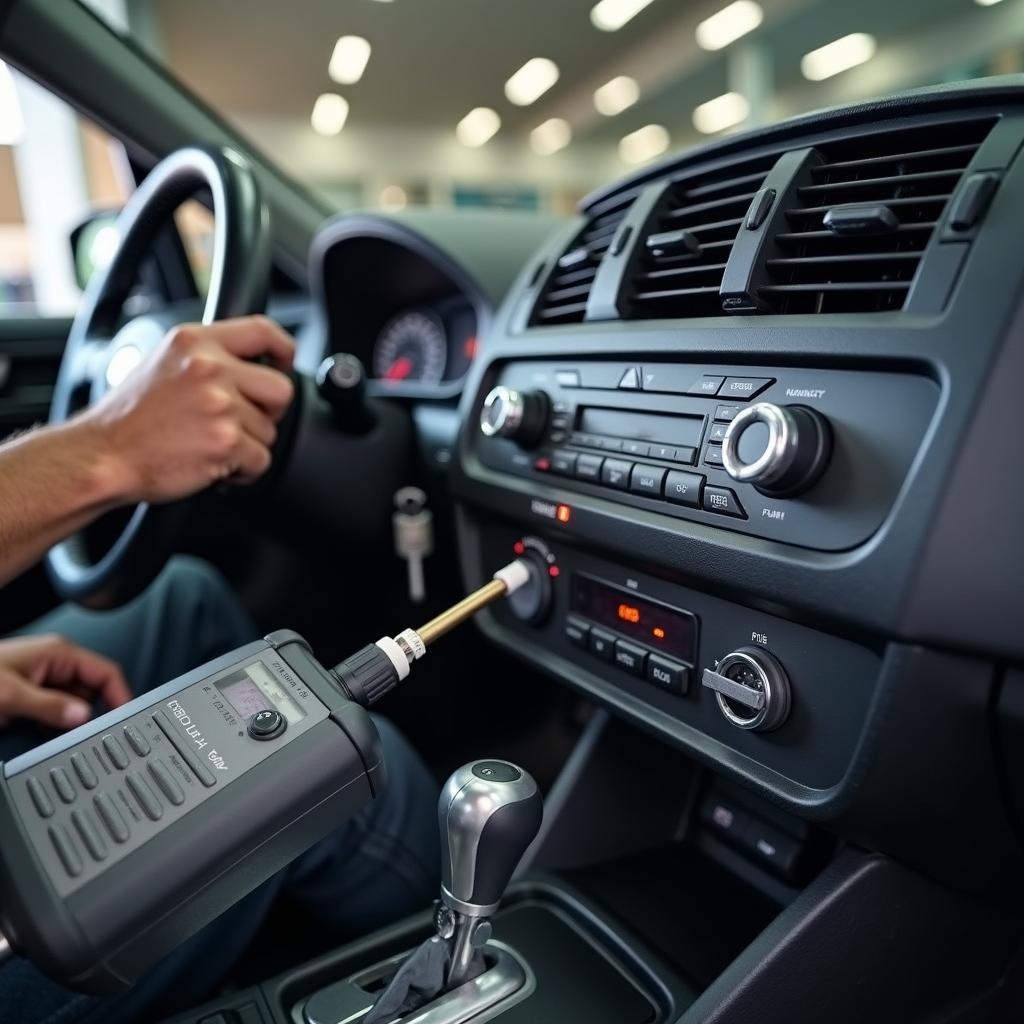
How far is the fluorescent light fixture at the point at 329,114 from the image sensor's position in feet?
11.1

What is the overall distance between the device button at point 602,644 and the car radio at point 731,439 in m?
0.10

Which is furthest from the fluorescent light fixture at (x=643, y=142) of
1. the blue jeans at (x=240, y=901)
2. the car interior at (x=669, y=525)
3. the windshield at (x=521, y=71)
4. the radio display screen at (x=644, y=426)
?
the radio display screen at (x=644, y=426)

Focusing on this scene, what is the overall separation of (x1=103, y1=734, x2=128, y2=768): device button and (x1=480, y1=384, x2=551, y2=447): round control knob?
1.20ft

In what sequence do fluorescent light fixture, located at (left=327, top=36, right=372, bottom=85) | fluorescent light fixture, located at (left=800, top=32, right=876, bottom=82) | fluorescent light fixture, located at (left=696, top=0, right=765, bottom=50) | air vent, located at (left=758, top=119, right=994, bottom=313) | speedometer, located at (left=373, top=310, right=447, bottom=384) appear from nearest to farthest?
air vent, located at (left=758, top=119, right=994, bottom=313) → speedometer, located at (left=373, top=310, right=447, bottom=384) → fluorescent light fixture, located at (left=327, top=36, right=372, bottom=85) → fluorescent light fixture, located at (left=696, top=0, right=765, bottom=50) → fluorescent light fixture, located at (left=800, top=32, right=876, bottom=82)

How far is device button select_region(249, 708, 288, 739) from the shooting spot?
44cm

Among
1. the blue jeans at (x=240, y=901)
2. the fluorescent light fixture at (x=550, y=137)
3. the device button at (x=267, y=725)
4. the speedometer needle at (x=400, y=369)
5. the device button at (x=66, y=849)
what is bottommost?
the blue jeans at (x=240, y=901)

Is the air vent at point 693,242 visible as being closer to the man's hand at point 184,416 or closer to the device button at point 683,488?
the device button at point 683,488

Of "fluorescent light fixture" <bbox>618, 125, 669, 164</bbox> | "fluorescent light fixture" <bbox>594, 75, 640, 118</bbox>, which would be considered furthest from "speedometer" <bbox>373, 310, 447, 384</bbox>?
"fluorescent light fixture" <bbox>618, 125, 669, 164</bbox>

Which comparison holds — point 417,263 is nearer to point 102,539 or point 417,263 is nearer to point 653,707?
point 102,539

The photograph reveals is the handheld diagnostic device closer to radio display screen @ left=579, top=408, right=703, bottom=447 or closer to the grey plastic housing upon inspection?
the grey plastic housing

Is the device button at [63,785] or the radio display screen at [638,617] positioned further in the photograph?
the radio display screen at [638,617]

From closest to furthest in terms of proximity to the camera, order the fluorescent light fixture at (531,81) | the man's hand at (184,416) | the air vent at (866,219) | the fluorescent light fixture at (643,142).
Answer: the air vent at (866,219) < the man's hand at (184,416) < the fluorescent light fixture at (531,81) < the fluorescent light fixture at (643,142)

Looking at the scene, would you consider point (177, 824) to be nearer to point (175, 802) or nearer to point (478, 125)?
point (175, 802)

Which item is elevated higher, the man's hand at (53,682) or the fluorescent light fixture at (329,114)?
the fluorescent light fixture at (329,114)
